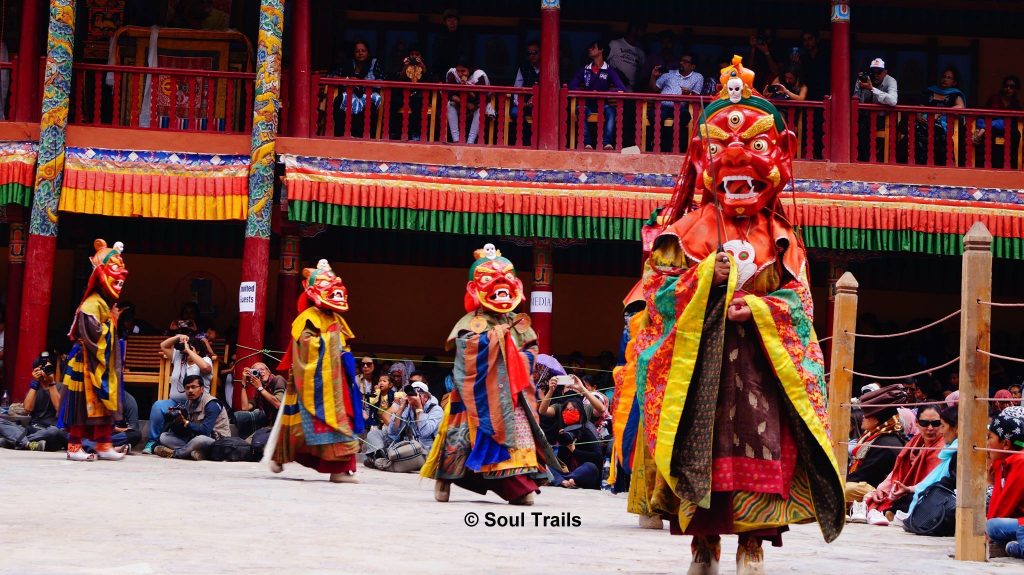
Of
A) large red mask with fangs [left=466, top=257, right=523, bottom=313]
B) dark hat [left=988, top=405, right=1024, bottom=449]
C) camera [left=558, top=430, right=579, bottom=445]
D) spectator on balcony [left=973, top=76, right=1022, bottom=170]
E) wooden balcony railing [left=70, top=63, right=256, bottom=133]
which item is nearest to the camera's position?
dark hat [left=988, top=405, right=1024, bottom=449]

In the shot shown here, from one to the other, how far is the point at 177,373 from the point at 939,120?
7.86 m

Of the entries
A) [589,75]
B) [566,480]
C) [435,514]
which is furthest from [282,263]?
[435,514]

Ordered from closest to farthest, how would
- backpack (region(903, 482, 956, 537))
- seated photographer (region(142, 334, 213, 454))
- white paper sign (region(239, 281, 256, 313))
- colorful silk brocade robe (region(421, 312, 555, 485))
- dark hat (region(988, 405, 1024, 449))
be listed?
dark hat (region(988, 405, 1024, 449)) < backpack (region(903, 482, 956, 537)) < colorful silk brocade robe (region(421, 312, 555, 485)) < seated photographer (region(142, 334, 213, 454)) < white paper sign (region(239, 281, 256, 313))

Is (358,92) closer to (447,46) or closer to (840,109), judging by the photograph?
(447,46)

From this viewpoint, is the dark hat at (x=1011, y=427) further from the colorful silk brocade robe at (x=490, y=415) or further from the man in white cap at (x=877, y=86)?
the man in white cap at (x=877, y=86)

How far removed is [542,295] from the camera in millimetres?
14953

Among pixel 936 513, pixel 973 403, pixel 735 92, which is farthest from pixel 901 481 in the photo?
pixel 735 92

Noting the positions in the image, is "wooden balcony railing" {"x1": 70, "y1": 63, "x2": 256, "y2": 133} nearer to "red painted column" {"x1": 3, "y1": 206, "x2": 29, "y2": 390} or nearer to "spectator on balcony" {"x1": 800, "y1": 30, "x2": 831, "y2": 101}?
"red painted column" {"x1": 3, "y1": 206, "x2": 29, "y2": 390}

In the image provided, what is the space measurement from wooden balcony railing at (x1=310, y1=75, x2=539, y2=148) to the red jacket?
7.78 meters

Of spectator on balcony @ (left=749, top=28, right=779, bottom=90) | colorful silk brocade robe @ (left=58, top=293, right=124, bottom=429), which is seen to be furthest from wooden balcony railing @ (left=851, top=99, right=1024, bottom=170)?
colorful silk brocade robe @ (left=58, top=293, right=124, bottom=429)

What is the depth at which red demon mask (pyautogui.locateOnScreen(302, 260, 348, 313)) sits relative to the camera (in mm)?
11109

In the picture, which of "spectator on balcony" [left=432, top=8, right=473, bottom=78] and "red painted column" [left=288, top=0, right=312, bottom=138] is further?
"spectator on balcony" [left=432, top=8, right=473, bottom=78]

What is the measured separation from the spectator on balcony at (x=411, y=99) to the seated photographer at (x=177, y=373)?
315 centimetres

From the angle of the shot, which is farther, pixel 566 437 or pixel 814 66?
pixel 814 66
